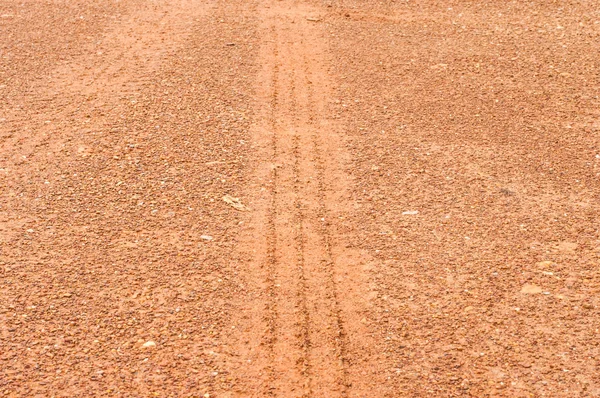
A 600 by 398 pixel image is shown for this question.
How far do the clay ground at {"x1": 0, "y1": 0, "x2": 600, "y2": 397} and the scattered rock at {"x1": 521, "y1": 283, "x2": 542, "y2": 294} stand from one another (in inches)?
0.7

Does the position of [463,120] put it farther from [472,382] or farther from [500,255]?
[472,382]

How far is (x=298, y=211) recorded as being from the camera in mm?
5910

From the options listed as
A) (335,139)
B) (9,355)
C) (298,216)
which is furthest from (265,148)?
(9,355)

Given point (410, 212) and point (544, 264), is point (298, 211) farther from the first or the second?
point (544, 264)

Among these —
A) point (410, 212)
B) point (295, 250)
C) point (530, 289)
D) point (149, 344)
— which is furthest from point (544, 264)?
point (149, 344)

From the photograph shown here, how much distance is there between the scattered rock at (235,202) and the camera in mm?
5918

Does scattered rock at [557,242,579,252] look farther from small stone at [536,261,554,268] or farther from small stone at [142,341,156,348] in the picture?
small stone at [142,341,156,348]

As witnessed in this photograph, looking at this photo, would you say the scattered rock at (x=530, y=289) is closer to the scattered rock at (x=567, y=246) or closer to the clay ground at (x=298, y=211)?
the clay ground at (x=298, y=211)

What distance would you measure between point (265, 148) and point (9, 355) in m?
2.93

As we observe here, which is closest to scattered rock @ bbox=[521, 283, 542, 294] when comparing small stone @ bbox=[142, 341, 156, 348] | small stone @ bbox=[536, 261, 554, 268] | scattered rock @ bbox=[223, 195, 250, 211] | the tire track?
small stone @ bbox=[536, 261, 554, 268]

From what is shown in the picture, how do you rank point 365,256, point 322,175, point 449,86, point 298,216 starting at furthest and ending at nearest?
1. point 449,86
2. point 322,175
3. point 298,216
4. point 365,256

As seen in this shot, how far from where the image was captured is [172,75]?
26.8 feet

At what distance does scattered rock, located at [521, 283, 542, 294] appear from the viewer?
201 inches

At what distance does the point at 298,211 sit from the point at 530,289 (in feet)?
5.61
